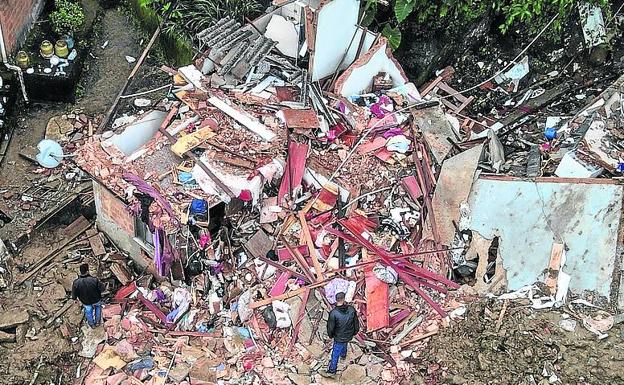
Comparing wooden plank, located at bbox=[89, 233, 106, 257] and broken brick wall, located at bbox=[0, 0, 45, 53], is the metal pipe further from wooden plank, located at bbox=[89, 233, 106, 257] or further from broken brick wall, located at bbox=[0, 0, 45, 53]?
wooden plank, located at bbox=[89, 233, 106, 257]

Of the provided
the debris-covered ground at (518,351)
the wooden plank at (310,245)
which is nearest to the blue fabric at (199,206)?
the wooden plank at (310,245)

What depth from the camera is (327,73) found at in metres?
11.0

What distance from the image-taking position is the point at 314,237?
9.73m

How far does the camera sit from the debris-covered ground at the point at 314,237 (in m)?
8.99

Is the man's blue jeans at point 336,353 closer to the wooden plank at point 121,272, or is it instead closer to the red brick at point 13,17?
the wooden plank at point 121,272

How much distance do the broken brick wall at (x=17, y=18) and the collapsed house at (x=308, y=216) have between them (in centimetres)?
310

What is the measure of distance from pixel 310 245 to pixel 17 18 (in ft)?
21.2

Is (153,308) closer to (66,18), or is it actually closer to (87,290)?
(87,290)

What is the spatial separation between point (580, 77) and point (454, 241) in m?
4.57

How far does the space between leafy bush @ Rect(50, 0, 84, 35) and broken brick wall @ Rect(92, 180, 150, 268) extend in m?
3.68

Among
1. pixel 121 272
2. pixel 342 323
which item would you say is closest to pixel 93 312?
pixel 121 272

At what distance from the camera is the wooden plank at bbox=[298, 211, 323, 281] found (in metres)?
9.47

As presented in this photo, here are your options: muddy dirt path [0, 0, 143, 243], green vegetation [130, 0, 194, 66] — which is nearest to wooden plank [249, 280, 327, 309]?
muddy dirt path [0, 0, 143, 243]

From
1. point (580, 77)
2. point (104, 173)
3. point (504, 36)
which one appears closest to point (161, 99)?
point (104, 173)
